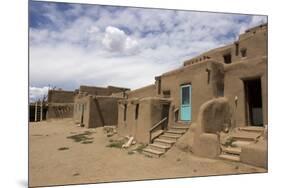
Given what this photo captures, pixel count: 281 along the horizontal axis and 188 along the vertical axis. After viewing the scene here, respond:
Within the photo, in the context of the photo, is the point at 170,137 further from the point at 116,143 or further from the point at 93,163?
the point at 93,163

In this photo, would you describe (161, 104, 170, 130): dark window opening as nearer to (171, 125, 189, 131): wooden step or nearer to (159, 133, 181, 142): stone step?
(171, 125, 189, 131): wooden step

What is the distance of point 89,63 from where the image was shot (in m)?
6.40

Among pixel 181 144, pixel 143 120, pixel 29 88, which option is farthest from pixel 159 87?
pixel 29 88

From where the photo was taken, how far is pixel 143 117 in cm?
896

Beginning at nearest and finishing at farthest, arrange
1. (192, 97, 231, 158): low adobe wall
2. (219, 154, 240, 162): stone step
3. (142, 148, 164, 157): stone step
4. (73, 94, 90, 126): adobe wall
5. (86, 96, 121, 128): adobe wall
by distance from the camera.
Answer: (219, 154, 240, 162): stone step
(192, 97, 231, 158): low adobe wall
(142, 148, 164, 157): stone step
(73, 94, 90, 126): adobe wall
(86, 96, 121, 128): adobe wall

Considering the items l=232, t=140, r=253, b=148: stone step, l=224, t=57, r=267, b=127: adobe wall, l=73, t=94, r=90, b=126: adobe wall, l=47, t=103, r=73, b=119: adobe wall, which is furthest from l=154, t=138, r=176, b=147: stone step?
l=73, t=94, r=90, b=126: adobe wall

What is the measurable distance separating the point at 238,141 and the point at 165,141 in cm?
194

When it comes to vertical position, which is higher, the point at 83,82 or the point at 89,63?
the point at 89,63

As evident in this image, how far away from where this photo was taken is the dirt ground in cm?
594

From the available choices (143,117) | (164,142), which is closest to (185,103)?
(143,117)

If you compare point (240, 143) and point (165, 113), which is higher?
point (165, 113)

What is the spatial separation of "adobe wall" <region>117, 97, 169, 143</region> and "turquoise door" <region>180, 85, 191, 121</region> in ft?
1.88

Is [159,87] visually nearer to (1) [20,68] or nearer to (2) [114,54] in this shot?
(2) [114,54]

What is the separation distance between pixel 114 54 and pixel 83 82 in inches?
37.0
